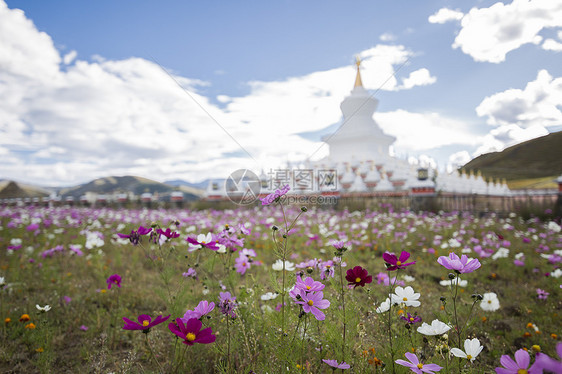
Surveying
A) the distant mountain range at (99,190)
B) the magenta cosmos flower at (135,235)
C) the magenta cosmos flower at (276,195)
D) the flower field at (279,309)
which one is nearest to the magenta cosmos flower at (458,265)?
the flower field at (279,309)

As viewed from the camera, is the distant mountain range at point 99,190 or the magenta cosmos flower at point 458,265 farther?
the distant mountain range at point 99,190

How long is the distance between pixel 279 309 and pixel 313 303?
0.65 metres

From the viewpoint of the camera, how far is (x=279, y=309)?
1.76 meters

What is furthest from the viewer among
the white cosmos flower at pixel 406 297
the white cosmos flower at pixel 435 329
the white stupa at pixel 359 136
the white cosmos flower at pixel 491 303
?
the white stupa at pixel 359 136

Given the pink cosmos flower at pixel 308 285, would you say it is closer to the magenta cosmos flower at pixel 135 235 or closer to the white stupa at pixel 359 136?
the magenta cosmos flower at pixel 135 235

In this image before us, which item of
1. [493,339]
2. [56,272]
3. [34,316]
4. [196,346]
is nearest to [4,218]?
[56,272]

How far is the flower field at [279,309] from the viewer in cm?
130

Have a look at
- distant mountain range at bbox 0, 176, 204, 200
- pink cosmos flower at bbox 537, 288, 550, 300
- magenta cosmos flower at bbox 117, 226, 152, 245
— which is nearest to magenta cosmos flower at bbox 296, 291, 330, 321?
magenta cosmos flower at bbox 117, 226, 152, 245

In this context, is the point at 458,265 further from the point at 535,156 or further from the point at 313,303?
the point at 535,156

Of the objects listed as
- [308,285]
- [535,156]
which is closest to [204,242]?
[308,285]

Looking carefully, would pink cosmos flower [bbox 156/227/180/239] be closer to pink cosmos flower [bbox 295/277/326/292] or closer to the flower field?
the flower field

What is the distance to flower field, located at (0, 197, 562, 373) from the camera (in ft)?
4.26

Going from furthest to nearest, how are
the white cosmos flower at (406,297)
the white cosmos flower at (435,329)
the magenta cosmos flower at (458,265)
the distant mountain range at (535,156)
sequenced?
1. the distant mountain range at (535,156)
2. the white cosmos flower at (406,297)
3. the white cosmos flower at (435,329)
4. the magenta cosmos flower at (458,265)

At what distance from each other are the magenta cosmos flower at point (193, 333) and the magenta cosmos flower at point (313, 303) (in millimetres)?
339
